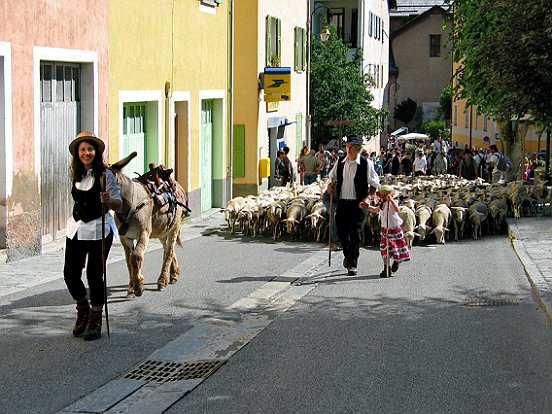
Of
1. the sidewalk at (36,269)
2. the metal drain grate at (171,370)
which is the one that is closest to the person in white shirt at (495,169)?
the sidewalk at (36,269)

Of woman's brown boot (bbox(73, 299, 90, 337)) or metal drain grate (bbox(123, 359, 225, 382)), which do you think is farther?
woman's brown boot (bbox(73, 299, 90, 337))

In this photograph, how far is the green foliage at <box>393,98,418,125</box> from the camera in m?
82.3

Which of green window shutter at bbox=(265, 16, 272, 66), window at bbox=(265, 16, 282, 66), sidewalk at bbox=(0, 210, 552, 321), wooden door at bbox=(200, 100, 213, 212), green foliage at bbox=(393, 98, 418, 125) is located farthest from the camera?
green foliage at bbox=(393, 98, 418, 125)

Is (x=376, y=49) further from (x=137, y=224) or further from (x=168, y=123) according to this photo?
(x=137, y=224)

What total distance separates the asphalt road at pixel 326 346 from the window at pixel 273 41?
56.9ft

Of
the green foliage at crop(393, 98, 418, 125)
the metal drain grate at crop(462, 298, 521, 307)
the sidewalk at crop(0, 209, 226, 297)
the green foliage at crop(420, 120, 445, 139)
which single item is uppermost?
the green foliage at crop(393, 98, 418, 125)

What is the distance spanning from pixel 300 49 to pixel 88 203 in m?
28.2

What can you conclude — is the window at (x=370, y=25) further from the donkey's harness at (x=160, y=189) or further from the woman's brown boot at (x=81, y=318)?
the woman's brown boot at (x=81, y=318)

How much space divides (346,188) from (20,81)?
4762 millimetres

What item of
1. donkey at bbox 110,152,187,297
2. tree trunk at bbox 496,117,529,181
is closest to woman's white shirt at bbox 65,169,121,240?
donkey at bbox 110,152,187,297

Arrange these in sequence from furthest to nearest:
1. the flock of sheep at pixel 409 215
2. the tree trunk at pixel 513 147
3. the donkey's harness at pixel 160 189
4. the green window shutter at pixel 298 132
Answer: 1. the green window shutter at pixel 298 132
2. the tree trunk at pixel 513 147
3. the flock of sheep at pixel 409 215
4. the donkey's harness at pixel 160 189

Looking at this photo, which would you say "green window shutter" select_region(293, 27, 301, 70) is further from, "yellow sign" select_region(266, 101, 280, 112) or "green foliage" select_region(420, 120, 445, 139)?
"green foliage" select_region(420, 120, 445, 139)

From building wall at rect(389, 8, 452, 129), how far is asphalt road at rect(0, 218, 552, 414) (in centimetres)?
6990

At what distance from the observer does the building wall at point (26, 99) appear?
14.6 m
